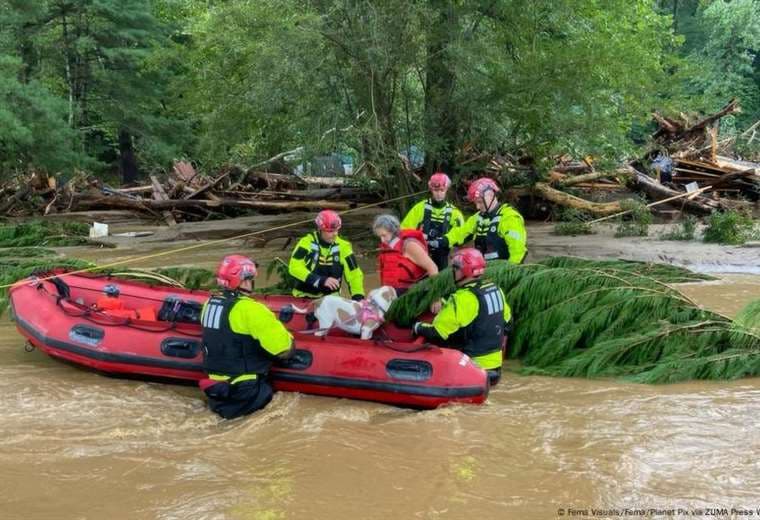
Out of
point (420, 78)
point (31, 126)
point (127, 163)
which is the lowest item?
point (127, 163)

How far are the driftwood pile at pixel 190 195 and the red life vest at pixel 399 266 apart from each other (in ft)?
31.6

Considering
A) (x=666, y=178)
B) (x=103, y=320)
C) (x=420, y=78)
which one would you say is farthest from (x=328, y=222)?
(x=666, y=178)

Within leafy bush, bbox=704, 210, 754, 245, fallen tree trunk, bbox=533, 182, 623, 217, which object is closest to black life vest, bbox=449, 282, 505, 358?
leafy bush, bbox=704, 210, 754, 245

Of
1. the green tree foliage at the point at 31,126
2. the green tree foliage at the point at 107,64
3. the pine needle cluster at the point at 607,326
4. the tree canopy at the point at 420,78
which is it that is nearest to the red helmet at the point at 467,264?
the pine needle cluster at the point at 607,326

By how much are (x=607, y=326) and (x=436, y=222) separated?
203 cm

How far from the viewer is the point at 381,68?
10898 millimetres

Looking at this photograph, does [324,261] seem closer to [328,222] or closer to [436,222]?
[328,222]

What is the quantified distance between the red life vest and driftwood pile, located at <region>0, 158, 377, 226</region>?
9.65 meters

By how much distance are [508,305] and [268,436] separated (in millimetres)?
2523

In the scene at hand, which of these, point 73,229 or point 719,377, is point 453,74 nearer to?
point 719,377

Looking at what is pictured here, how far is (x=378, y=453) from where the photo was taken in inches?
197

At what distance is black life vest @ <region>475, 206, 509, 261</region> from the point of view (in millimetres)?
7238

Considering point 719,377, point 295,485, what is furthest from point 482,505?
point 719,377

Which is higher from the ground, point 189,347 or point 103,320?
point 103,320
